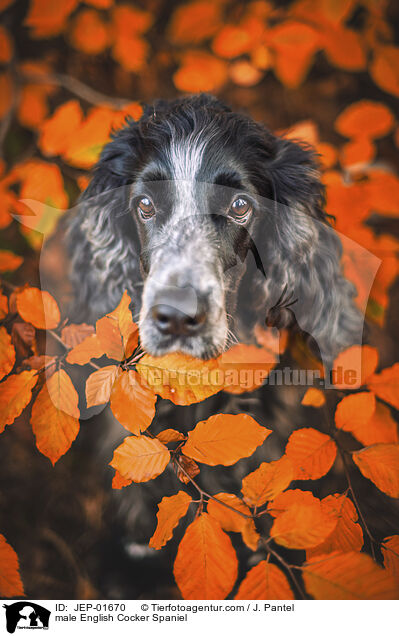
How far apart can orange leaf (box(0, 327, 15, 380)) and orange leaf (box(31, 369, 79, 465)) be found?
109 mm

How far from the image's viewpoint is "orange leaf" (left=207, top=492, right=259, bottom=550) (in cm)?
87

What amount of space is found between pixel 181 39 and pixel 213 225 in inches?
28.6

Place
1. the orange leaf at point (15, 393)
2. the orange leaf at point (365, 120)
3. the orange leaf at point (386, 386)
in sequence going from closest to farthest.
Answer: the orange leaf at point (15, 393)
the orange leaf at point (386, 386)
the orange leaf at point (365, 120)

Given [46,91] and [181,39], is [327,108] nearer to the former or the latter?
[181,39]

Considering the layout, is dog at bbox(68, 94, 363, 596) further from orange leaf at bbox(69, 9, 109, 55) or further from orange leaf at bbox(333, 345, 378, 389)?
orange leaf at bbox(69, 9, 109, 55)

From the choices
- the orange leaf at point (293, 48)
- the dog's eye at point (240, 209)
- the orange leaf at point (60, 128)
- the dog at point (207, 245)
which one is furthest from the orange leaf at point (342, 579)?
the orange leaf at point (293, 48)

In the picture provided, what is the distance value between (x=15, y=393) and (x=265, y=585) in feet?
2.28

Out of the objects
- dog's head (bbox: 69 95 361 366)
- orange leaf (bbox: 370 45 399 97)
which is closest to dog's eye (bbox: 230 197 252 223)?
dog's head (bbox: 69 95 361 366)

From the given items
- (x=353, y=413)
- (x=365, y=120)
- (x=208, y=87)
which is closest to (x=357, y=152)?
(x=365, y=120)

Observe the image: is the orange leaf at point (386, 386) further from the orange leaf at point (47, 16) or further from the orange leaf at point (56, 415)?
the orange leaf at point (47, 16)

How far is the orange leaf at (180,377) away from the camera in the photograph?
90 centimetres

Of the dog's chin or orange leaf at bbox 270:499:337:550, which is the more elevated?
the dog's chin
